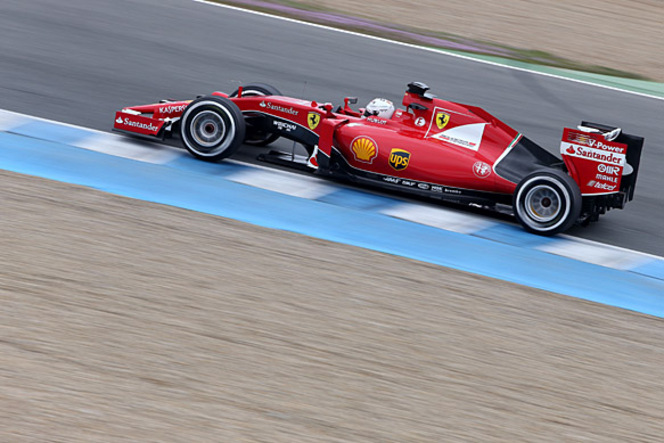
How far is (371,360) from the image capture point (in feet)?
16.9

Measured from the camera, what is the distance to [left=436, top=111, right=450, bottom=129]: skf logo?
8.50 m

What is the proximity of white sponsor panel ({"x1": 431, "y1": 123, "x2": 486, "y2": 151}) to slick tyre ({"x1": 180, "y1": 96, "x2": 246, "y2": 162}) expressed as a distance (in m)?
2.13

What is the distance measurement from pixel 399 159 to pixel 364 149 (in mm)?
Result: 377

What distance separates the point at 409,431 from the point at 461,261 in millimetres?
3237

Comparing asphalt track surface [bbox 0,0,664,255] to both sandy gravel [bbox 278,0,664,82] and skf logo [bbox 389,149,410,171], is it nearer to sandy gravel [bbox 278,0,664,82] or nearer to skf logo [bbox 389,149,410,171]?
skf logo [bbox 389,149,410,171]

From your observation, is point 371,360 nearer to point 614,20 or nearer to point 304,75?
point 304,75

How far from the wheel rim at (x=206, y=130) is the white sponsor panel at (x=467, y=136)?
2348 millimetres

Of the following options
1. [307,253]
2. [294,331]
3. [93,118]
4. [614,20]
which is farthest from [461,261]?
[614,20]

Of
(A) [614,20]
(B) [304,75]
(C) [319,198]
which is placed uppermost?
(A) [614,20]

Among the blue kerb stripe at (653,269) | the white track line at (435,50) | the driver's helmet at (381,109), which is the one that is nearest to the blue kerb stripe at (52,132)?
the driver's helmet at (381,109)

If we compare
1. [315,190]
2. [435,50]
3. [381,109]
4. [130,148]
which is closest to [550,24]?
[435,50]

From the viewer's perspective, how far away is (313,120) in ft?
28.7

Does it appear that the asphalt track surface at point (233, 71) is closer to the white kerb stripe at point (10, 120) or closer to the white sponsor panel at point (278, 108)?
the white kerb stripe at point (10, 120)

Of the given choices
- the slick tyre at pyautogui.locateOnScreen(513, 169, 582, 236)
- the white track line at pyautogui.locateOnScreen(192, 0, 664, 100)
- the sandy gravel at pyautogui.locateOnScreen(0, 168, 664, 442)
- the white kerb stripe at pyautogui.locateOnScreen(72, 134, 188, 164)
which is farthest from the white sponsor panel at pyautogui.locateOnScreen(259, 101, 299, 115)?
the white track line at pyautogui.locateOnScreen(192, 0, 664, 100)
